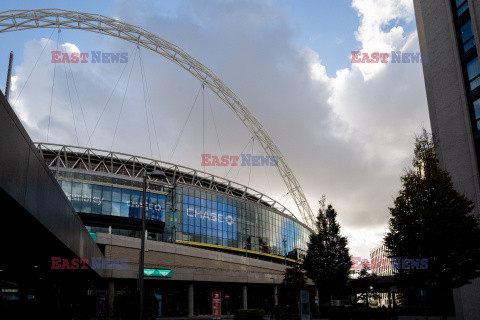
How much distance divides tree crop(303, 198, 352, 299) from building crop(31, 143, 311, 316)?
2277 centimetres

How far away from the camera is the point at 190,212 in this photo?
79.5m

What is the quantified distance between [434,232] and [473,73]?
13168mm

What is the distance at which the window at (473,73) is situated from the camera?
3009 cm

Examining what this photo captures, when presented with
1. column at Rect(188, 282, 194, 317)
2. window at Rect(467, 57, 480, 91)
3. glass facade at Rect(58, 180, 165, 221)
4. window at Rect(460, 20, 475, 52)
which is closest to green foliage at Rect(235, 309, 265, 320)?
column at Rect(188, 282, 194, 317)

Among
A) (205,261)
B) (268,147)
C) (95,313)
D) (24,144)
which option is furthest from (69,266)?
(268,147)

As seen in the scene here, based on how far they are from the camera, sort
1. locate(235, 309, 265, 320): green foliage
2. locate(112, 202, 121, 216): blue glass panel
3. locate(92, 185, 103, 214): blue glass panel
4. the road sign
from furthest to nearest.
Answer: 1. locate(112, 202, 121, 216): blue glass panel
2. locate(92, 185, 103, 214): blue glass panel
3. the road sign
4. locate(235, 309, 265, 320): green foliage

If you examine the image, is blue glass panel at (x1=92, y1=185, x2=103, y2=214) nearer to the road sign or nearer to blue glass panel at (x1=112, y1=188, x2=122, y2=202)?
blue glass panel at (x1=112, y1=188, x2=122, y2=202)

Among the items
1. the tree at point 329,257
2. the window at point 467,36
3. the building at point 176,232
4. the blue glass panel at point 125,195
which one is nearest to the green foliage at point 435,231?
the window at point 467,36

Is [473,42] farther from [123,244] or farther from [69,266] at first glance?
[123,244]

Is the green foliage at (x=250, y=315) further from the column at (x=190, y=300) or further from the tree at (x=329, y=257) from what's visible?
the column at (x=190, y=300)

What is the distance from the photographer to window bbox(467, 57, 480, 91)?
30.1 meters

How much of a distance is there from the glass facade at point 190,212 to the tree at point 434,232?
45115mm

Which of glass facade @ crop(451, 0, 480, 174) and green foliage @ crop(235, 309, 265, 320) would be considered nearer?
glass facade @ crop(451, 0, 480, 174)

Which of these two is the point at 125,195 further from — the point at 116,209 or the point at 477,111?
the point at 477,111
